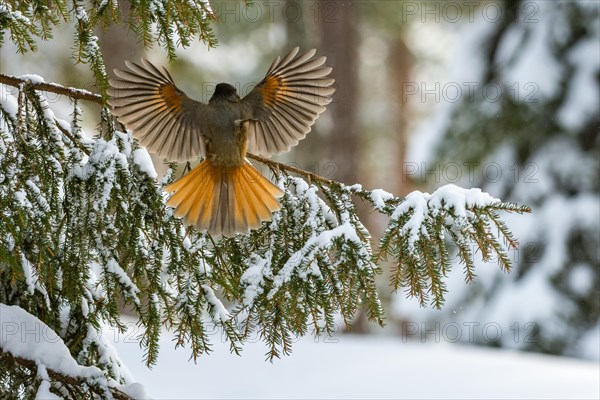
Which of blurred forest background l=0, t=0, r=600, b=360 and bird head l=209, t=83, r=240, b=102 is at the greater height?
blurred forest background l=0, t=0, r=600, b=360

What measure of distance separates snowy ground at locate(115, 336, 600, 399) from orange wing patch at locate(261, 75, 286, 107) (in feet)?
8.77

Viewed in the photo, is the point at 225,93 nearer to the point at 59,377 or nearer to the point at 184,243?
the point at 184,243

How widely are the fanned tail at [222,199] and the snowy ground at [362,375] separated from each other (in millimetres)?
2679

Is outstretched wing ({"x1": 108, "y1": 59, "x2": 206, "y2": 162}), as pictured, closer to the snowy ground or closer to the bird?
the bird

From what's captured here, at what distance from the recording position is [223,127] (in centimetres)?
238

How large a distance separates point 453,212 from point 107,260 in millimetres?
1000

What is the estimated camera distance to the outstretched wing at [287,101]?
2406 millimetres

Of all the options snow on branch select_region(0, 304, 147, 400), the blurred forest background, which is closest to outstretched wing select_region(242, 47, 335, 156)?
snow on branch select_region(0, 304, 147, 400)

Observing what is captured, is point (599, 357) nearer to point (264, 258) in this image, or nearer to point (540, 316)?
point (540, 316)

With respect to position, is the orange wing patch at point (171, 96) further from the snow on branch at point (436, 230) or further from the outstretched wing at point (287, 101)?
the snow on branch at point (436, 230)

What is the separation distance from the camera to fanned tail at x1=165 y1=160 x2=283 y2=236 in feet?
7.46

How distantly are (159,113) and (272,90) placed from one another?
1.13 ft

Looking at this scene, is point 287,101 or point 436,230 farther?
point 287,101

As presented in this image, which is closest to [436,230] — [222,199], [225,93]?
[222,199]
